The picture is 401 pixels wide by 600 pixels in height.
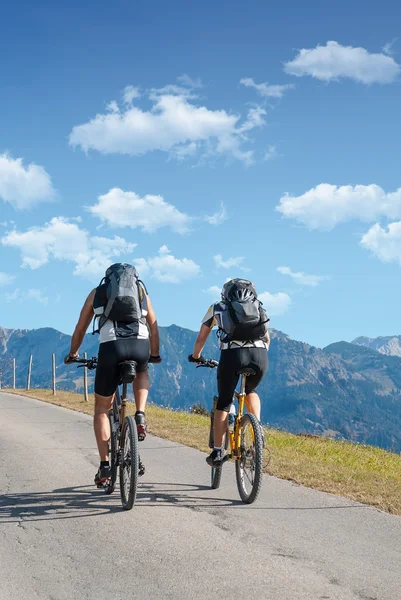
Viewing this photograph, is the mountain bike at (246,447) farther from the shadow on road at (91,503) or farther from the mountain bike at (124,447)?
the mountain bike at (124,447)

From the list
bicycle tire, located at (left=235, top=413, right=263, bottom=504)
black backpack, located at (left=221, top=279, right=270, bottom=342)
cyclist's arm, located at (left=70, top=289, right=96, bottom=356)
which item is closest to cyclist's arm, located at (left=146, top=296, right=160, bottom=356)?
cyclist's arm, located at (left=70, top=289, right=96, bottom=356)

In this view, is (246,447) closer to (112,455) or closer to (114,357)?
(112,455)

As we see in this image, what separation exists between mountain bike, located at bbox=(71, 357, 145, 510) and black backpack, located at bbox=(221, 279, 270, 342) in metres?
1.15

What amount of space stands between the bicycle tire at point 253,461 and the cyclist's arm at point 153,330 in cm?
125

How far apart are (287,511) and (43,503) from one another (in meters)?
2.55

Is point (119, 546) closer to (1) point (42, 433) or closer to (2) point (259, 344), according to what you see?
(2) point (259, 344)

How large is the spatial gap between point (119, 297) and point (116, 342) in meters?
0.46

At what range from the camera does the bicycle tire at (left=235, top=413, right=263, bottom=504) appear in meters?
6.23

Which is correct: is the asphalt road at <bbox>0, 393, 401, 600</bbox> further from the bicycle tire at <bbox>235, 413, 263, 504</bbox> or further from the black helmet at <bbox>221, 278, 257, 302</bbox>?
the black helmet at <bbox>221, 278, 257, 302</bbox>

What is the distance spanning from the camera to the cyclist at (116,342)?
6086 millimetres

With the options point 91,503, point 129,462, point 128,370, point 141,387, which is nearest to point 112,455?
point 129,462

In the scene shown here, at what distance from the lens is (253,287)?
6863 millimetres

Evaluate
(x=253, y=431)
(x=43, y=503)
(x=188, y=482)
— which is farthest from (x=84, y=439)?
(x=253, y=431)

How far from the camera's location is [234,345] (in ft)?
21.6
